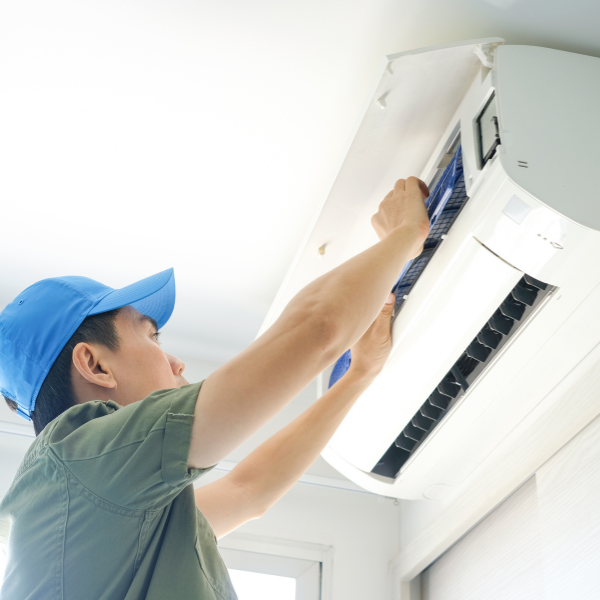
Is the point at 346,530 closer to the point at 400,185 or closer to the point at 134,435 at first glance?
the point at 400,185

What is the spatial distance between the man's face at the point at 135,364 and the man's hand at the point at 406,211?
1.48 feet

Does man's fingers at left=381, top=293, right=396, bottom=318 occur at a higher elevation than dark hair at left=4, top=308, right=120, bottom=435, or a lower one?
higher

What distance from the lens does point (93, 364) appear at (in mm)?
1033

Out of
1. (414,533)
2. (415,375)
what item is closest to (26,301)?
(415,375)

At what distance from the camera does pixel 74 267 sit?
199 cm

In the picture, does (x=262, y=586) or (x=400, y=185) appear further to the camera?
(x=262, y=586)

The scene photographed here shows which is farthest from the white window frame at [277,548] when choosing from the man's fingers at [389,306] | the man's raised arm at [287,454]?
the man's fingers at [389,306]

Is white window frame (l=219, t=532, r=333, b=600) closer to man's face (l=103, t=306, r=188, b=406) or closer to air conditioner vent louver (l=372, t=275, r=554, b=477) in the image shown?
air conditioner vent louver (l=372, t=275, r=554, b=477)

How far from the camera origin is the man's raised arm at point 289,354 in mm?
733

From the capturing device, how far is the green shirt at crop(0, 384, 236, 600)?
2.38 ft

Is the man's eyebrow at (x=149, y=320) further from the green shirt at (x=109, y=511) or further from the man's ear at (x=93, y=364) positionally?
the green shirt at (x=109, y=511)

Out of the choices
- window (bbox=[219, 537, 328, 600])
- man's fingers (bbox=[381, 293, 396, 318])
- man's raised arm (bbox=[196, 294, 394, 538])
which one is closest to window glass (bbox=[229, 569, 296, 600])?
window (bbox=[219, 537, 328, 600])

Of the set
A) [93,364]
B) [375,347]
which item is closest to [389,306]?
[375,347]

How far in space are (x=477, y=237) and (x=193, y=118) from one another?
73cm
